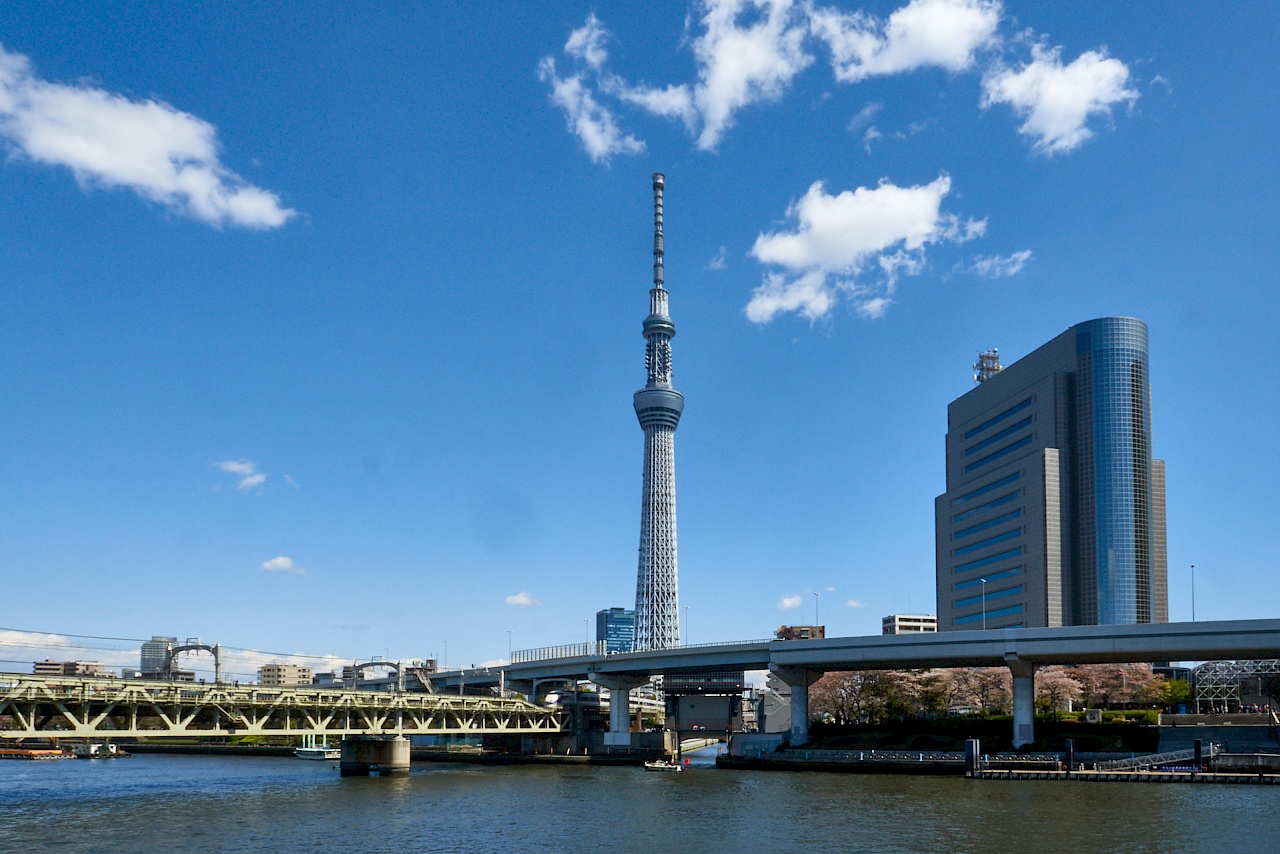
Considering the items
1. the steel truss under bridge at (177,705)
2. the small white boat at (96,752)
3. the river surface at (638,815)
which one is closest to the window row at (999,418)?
the steel truss under bridge at (177,705)

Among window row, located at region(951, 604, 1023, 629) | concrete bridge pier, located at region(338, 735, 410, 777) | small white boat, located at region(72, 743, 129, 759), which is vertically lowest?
small white boat, located at region(72, 743, 129, 759)

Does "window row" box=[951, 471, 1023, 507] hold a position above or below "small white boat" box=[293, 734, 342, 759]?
above

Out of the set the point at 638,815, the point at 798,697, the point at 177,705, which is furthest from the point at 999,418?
the point at 177,705

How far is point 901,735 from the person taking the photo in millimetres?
113938

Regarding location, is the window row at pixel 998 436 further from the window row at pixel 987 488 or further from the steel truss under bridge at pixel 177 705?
the steel truss under bridge at pixel 177 705

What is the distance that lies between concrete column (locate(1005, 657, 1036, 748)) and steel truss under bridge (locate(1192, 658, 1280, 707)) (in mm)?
37140

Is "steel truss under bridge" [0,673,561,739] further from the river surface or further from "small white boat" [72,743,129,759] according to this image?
"small white boat" [72,743,129,759]

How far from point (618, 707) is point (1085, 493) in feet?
252

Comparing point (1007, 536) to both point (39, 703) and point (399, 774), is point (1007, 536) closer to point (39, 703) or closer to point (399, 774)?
point (399, 774)

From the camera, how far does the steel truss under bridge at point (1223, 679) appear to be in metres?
129

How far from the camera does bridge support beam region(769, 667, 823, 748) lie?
115938 millimetres

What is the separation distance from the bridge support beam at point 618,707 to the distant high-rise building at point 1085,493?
60.2 metres

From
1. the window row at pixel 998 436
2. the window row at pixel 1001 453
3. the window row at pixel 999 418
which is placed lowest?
the window row at pixel 1001 453

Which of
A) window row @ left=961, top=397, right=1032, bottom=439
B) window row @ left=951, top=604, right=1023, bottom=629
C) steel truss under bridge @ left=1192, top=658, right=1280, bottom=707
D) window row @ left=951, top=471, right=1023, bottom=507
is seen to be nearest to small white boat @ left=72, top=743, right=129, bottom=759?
window row @ left=951, top=604, right=1023, bottom=629
